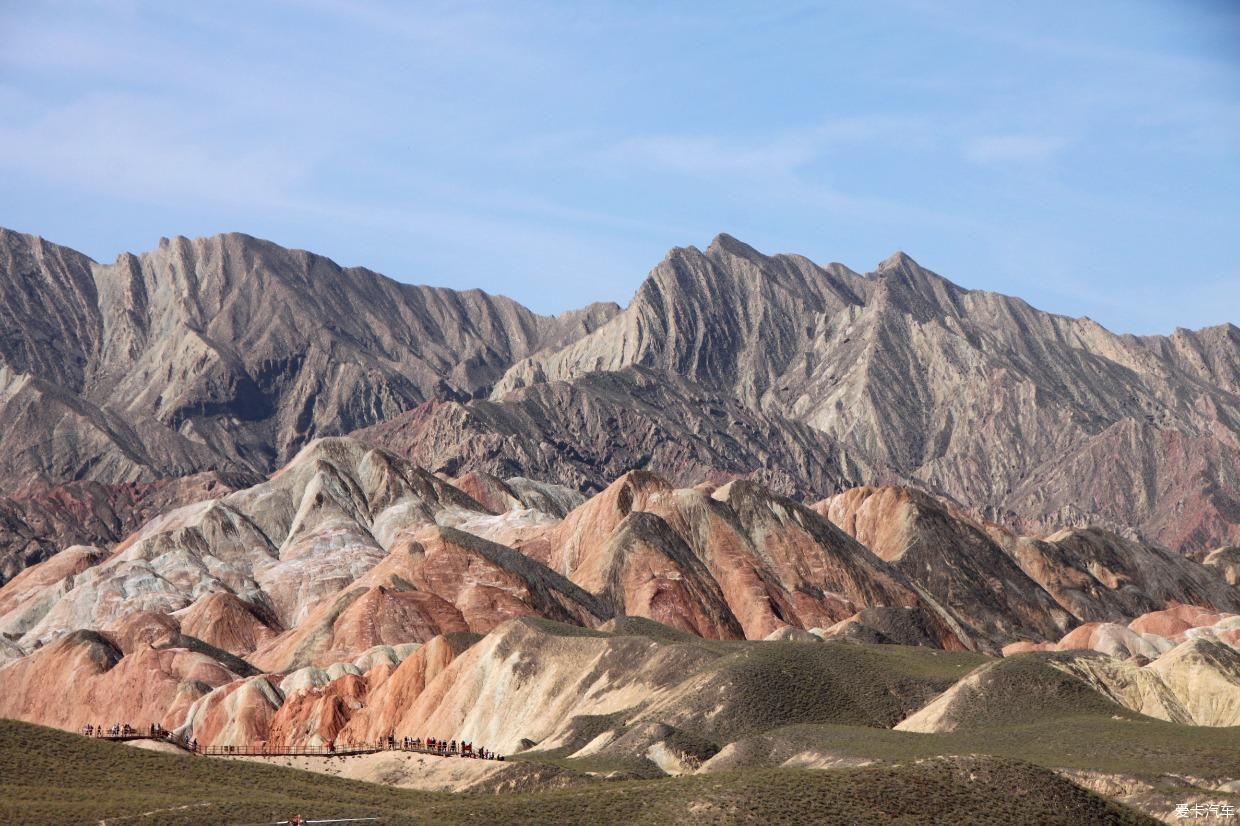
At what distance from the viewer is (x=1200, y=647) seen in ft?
484

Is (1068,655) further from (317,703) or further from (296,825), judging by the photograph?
(296,825)

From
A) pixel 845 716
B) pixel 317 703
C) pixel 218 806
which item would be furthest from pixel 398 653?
pixel 218 806

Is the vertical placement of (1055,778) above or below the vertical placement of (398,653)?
below

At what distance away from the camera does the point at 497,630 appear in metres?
157

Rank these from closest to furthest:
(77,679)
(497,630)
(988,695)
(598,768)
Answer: (598,768)
(988,695)
(497,630)
(77,679)

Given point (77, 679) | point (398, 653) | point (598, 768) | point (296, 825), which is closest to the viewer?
point (296, 825)

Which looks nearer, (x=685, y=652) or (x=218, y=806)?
(x=218, y=806)

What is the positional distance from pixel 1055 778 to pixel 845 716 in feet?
135

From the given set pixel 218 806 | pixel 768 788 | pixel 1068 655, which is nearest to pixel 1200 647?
pixel 1068 655

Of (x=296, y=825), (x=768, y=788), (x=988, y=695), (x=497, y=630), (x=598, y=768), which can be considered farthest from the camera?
(x=497, y=630)

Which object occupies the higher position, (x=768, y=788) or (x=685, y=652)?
(x=685, y=652)

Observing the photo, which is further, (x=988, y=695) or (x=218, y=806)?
(x=988, y=695)

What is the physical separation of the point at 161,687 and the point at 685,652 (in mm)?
64337

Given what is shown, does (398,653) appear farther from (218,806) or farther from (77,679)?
(218,806)
